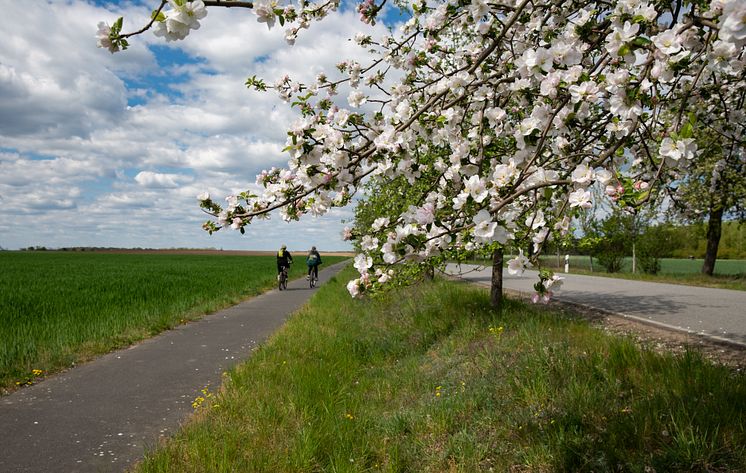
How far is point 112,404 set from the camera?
5473 mm

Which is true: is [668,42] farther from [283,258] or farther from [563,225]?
[283,258]

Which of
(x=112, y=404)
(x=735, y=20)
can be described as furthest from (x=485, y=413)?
(x=112, y=404)

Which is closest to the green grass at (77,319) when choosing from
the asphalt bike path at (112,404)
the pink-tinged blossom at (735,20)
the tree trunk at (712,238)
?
the asphalt bike path at (112,404)

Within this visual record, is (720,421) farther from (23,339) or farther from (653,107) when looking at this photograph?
(23,339)

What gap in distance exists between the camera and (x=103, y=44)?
2154mm

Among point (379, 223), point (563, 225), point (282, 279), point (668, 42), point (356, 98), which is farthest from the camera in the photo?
point (282, 279)

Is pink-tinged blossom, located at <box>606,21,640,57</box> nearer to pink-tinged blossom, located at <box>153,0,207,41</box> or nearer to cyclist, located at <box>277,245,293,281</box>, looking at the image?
pink-tinged blossom, located at <box>153,0,207,41</box>

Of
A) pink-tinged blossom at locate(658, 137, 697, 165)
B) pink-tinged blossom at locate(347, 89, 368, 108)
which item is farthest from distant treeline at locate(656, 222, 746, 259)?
pink-tinged blossom at locate(658, 137, 697, 165)

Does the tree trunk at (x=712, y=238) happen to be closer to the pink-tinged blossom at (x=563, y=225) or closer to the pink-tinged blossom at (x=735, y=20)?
the pink-tinged blossom at (x=563, y=225)

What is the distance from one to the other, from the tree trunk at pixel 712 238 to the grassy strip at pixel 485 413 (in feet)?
64.8

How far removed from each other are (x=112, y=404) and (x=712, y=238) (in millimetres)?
25683

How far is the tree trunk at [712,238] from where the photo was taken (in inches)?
870

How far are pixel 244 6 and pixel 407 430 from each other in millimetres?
3703

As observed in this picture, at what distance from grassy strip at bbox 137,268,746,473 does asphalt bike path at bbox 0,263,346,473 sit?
1.67ft
